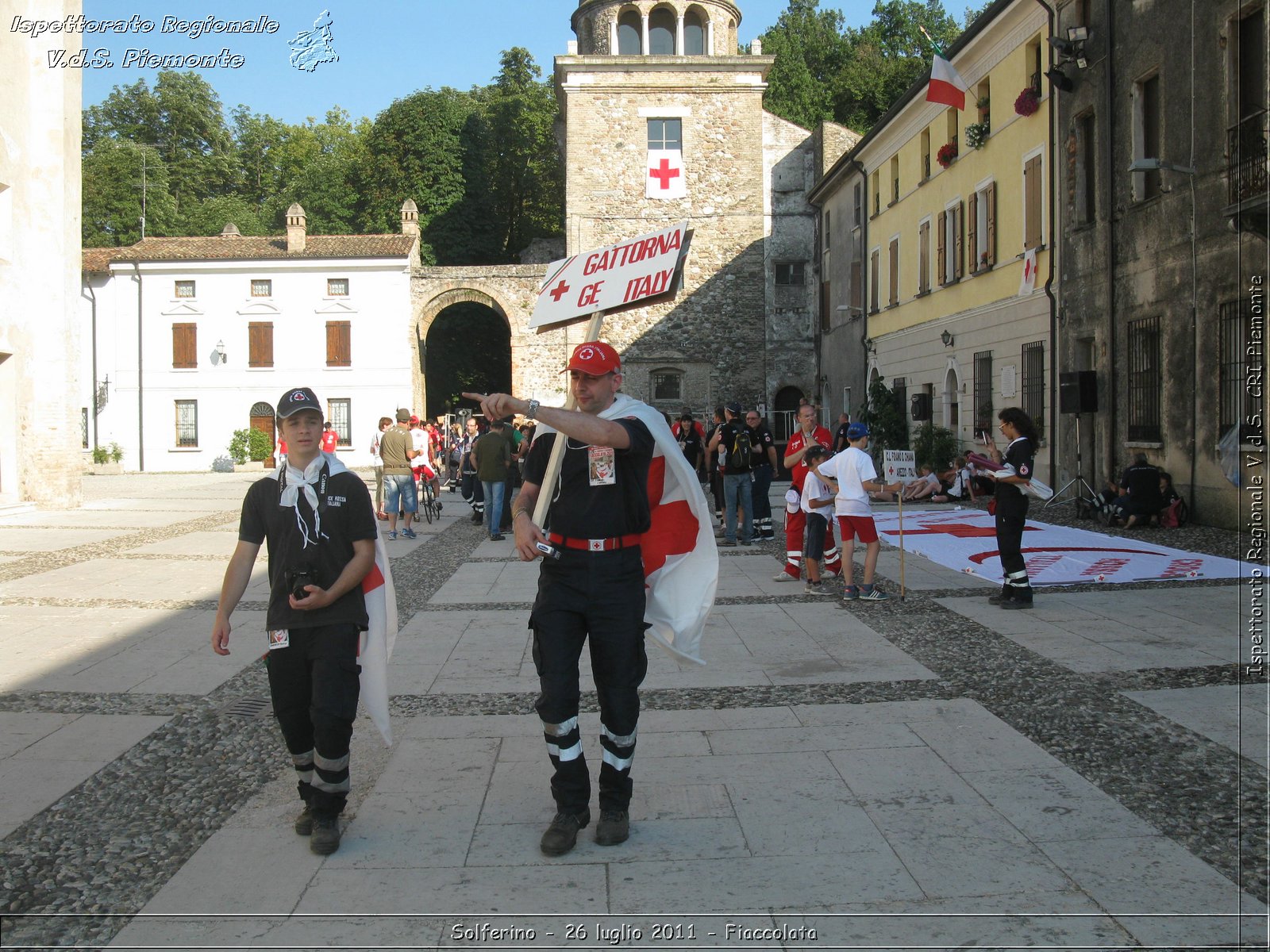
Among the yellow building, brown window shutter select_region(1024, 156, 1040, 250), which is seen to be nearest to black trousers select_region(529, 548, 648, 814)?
the yellow building

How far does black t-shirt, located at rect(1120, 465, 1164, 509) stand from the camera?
15.8 metres

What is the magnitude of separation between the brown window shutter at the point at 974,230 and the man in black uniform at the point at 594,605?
22360 millimetres

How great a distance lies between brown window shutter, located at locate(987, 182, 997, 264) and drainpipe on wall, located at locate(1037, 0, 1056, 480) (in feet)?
10.1

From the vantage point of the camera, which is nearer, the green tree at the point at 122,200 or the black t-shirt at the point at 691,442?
the black t-shirt at the point at 691,442

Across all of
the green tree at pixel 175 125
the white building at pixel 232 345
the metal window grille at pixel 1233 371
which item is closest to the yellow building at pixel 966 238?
the metal window grille at pixel 1233 371

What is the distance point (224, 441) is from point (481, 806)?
Answer: 4362 centimetres

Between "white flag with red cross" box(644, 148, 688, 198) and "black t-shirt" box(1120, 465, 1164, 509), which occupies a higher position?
"white flag with red cross" box(644, 148, 688, 198)

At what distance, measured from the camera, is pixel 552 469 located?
15.0 ft

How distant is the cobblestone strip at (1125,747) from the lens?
4.38 metres

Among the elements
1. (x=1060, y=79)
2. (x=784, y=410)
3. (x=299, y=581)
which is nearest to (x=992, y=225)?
(x=1060, y=79)

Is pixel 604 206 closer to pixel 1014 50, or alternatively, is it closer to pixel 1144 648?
pixel 1014 50

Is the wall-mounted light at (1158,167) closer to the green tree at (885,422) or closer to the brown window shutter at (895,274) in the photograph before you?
the green tree at (885,422)

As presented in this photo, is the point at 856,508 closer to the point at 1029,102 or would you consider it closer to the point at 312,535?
the point at 312,535

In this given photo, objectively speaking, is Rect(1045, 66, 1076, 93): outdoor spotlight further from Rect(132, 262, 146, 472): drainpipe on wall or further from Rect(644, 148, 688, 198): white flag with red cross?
Rect(132, 262, 146, 472): drainpipe on wall
